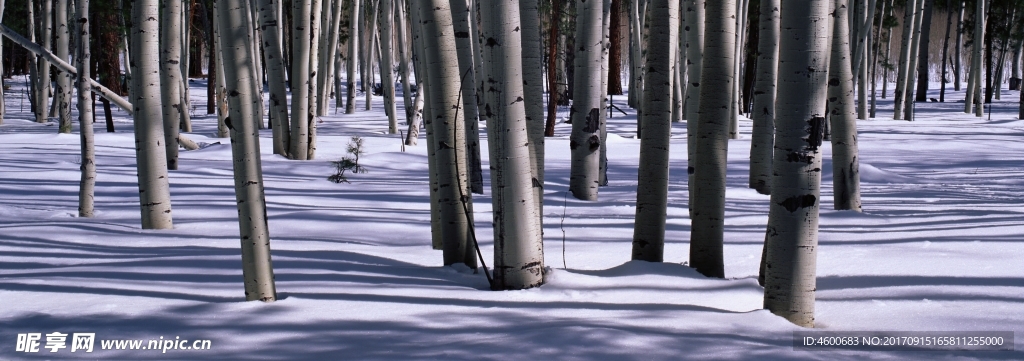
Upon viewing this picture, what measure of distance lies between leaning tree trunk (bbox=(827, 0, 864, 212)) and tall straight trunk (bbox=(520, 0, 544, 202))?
326 centimetres

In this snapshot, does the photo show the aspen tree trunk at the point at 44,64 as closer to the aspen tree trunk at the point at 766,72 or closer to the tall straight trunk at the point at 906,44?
the aspen tree trunk at the point at 766,72

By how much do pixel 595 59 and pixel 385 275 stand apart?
3.21 metres

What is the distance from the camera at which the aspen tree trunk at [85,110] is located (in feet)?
20.2

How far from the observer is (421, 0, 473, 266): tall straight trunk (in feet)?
13.4

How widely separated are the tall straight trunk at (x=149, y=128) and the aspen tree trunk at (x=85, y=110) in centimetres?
71

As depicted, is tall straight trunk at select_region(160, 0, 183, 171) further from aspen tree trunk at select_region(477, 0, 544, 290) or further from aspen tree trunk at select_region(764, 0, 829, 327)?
aspen tree trunk at select_region(764, 0, 829, 327)

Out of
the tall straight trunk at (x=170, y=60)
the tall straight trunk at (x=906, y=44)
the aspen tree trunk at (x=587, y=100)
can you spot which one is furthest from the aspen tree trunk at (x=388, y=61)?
the tall straight trunk at (x=906, y=44)

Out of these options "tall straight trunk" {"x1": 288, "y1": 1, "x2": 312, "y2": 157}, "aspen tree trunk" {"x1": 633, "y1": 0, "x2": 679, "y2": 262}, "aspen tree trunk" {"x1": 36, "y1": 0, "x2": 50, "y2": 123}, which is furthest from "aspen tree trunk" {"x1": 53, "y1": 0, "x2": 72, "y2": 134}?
"aspen tree trunk" {"x1": 633, "y1": 0, "x2": 679, "y2": 262}

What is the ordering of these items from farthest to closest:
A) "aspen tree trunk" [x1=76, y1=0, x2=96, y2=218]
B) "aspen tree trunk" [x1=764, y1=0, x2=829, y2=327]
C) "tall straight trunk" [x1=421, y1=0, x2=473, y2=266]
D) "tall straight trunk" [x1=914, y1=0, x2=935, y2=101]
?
1. "tall straight trunk" [x1=914, y1=0, x2=935, y2=101]
2. "aspen tree trunk" [x1=76, y1=0, x2=96, y2=218]
3. "tall straight trunk" [x1=421, y1=0, x2=473, y2=266]
4. "aspen tree trunk" [x1=764, y1=0, x2=829, y2=327]

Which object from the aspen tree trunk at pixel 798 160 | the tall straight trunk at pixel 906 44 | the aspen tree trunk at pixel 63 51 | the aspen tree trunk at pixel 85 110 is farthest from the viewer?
the tall straight trunk at pixel 906 44

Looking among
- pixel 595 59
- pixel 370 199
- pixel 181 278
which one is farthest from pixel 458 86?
pixel 370 199

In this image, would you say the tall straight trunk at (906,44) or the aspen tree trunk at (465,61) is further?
the tall straight trunk at (906,44)

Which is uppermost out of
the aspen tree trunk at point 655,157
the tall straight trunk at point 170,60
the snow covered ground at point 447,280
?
the tall straight trunk at point 170,60

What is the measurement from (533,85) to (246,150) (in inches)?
55.1
